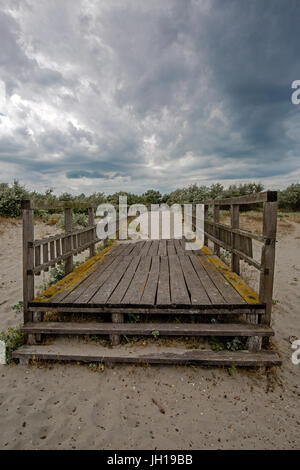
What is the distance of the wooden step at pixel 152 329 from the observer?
2885 mm

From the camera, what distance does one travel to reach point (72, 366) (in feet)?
9.29

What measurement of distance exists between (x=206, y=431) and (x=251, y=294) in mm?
1719

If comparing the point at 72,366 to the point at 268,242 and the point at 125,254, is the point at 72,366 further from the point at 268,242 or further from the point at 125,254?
the point at 125,254

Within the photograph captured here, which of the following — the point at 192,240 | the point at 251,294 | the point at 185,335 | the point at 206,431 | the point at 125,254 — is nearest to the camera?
the point at 206,431

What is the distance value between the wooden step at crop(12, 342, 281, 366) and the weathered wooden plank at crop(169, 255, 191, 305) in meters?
0.58

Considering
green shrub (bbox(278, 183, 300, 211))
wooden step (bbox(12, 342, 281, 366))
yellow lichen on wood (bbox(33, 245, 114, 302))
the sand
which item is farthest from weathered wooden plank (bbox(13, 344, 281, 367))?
green shrub (bbox(278, 183, 300, 211))

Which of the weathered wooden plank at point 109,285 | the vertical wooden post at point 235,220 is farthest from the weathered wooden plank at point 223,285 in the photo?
the weathered wooden plank at point 109,285

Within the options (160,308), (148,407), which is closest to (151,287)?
(160,308)

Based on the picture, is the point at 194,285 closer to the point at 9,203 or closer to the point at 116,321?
the point at 116,321

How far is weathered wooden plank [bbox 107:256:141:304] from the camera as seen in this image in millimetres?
3189

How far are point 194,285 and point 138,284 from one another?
0.87 m

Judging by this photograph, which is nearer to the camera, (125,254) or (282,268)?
(125,254)

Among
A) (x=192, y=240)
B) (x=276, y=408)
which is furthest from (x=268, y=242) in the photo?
(x=192, y=240)

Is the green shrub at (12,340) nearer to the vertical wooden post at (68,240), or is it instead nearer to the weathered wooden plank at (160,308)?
the weathered wooden plank at (160,308)
